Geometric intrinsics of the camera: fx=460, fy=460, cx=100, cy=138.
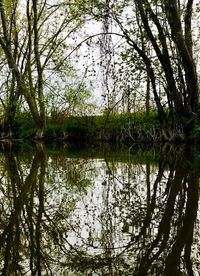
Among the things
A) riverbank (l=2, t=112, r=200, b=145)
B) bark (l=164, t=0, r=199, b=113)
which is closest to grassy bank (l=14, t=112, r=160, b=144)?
riverbank (l=2, t=112, r=200, b=145)

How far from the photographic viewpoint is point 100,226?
4152mm

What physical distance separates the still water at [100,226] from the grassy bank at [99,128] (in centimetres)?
1376

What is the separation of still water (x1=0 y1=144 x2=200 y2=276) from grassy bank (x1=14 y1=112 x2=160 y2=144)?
13758mm

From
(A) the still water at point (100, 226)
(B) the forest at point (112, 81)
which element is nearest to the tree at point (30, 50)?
(B) the forest at point (112, 81)

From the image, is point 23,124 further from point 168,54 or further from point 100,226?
point 100,226

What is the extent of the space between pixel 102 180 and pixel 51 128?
20652mm

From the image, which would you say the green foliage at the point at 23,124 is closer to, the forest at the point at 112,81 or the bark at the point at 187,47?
the forest at the point at 112,81

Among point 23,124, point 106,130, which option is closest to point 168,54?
point 106,130

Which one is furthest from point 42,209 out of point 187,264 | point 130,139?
point 130,139

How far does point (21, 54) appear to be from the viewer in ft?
95.0

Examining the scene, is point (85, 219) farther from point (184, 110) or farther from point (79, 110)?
point (79, 110)

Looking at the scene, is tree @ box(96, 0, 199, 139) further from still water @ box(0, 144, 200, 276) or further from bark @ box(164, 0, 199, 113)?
still water @ box(0, 144, 200, 276)

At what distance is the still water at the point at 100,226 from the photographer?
3051mm

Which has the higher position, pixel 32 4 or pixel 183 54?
pixel 32 4
